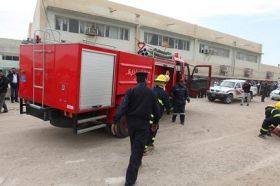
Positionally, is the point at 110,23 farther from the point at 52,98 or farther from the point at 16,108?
the point at 52,98

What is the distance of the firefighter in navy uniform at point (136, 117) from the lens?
14.9 ft

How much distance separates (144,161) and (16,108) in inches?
331

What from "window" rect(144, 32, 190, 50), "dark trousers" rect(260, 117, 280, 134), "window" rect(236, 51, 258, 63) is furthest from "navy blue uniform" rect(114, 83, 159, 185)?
"window" rect(236, 51, 258, 63)

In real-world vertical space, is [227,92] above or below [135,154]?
above

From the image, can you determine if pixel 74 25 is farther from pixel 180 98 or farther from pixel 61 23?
pixel 180 98

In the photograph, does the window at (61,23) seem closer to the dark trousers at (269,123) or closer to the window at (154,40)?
the window at (154,40)

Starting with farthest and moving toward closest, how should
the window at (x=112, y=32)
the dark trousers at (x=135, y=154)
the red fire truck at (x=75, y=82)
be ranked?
the window at (x=112, y=32)
the red fire truck at (x=75, y=82)
the dark trousers at (x=135, y=154)

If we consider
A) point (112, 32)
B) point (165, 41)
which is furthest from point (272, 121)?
point (165, 41)

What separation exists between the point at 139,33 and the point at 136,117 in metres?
24.6

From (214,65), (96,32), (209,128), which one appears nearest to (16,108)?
(209,128)

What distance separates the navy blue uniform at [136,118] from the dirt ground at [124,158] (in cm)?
45

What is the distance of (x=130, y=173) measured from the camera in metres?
4.54

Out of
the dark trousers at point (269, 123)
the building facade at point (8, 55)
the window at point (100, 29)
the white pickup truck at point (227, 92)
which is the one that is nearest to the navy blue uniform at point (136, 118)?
the dark trousers at point (269, 123)

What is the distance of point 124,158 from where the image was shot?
239 inches
